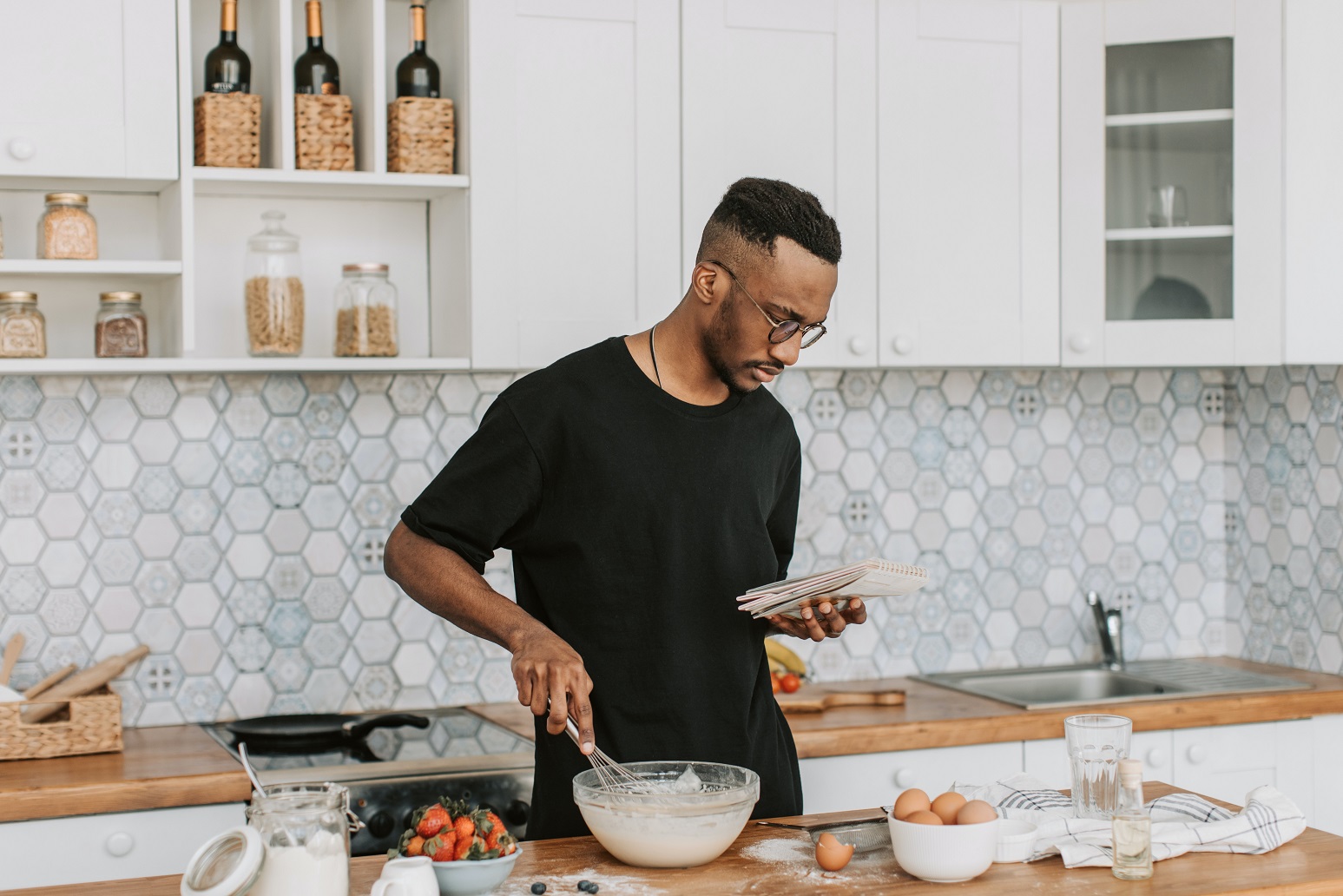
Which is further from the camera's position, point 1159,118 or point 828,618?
point 1159,118

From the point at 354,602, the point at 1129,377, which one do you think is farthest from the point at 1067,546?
the point at 354,602

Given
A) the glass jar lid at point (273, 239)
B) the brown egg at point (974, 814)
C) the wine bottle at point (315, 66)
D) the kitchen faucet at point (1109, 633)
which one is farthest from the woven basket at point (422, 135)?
the kitchen faucet at point (1109, 633)

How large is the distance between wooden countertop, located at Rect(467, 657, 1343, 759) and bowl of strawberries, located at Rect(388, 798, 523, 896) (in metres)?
1.26

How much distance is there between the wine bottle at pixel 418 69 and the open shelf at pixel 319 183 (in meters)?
0.19

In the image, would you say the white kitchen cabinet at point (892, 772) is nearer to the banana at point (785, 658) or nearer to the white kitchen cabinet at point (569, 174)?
the banana at point (785, 658)

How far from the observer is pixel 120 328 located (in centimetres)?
276

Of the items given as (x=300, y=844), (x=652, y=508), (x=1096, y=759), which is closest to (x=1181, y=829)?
(x=1096, y=759)

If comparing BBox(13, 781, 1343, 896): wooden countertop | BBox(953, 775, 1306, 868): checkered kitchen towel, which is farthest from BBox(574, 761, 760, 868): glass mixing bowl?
BBox(953, 775, 1306, 868): checkered kitchen towel

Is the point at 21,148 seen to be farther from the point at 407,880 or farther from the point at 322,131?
the point at 407,880

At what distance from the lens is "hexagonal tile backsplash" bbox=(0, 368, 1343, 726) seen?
299cm

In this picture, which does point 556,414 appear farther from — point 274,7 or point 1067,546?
point 1067,546

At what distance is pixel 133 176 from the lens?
266cm

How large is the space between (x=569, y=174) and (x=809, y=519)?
108 cm

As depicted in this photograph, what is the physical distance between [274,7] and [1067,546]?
229cm
